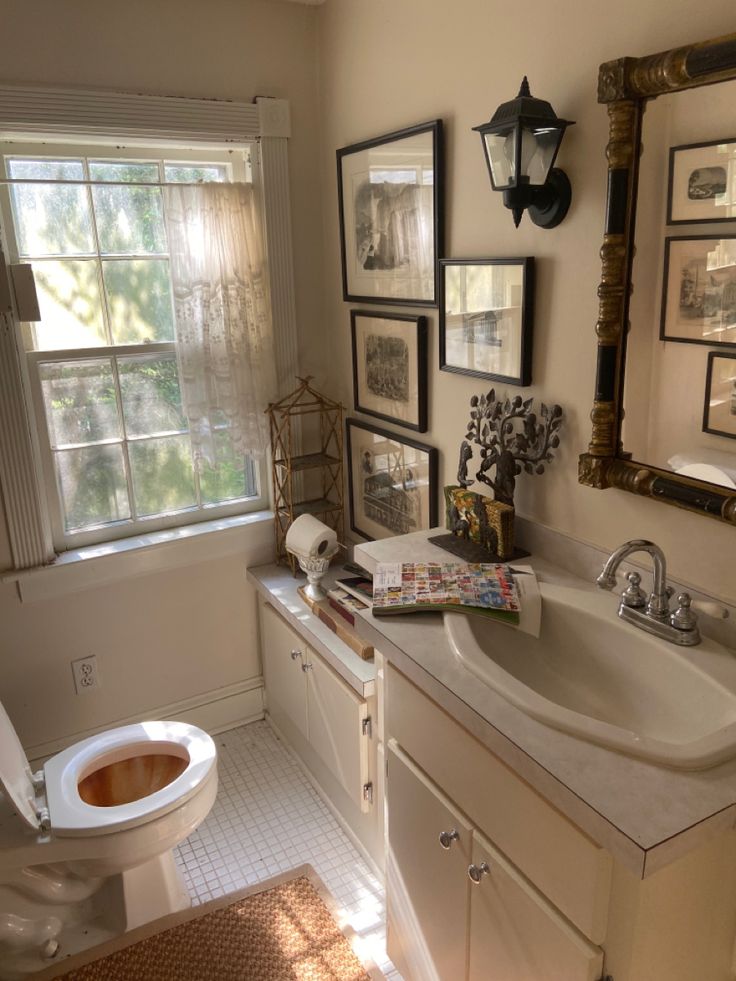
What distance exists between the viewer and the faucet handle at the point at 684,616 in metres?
1.26

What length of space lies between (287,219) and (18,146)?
30.4 inches

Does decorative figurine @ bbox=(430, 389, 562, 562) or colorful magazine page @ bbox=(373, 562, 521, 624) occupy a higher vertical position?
decorative figurine @ bbox=(430, 389, 562, 562)

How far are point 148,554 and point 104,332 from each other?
0.69 m

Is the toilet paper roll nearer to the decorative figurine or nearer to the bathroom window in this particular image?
the bathroom window

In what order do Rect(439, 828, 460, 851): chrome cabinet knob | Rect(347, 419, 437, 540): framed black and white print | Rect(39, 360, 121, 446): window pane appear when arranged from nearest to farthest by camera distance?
Rect(439, 828, 460, 851): chrome cabinet knob < Rect(347, 419, 437, 540): framed black and white print < Rect(39, 360, 121, 446): window pane

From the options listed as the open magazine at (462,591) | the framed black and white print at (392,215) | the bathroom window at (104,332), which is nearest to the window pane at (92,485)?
the bathroom window at (104,332)

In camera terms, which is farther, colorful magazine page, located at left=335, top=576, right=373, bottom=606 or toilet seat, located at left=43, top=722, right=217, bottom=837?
colorful magazine page, located at left=335, top=576, right=373, bottom=606

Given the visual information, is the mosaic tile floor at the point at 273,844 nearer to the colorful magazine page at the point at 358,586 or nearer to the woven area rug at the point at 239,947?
the woven area rug at the point at 239,947

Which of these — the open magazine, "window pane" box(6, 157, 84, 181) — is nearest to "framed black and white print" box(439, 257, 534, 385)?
the open magazine

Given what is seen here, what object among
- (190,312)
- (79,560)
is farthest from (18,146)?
(79,560)

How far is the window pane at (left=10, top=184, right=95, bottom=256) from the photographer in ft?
6.78

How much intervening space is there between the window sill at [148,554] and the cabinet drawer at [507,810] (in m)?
1.15

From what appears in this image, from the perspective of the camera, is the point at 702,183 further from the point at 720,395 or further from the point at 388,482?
the point at 388,482

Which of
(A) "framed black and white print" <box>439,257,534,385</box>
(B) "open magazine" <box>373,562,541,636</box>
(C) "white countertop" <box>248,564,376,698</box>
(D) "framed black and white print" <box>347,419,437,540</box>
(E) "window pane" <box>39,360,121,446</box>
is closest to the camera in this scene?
(B) "open magazine" <box>373,562,541,636</box>
